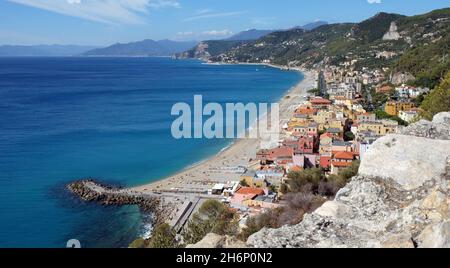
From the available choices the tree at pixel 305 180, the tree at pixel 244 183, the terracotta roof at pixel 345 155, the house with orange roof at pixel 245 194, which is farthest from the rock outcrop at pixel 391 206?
the terracotta roof at pixel 345 155

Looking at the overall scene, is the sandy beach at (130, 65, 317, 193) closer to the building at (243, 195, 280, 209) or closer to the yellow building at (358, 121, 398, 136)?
the building at (243, 195, 280, 209)

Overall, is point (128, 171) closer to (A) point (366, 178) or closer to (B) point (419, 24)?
(A) point (366, 178)

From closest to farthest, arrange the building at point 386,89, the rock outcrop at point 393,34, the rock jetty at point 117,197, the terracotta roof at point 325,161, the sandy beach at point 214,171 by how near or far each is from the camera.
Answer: the rock jetty at point 117,197 < the sandy beach at point 214,171 < the terracotta roof at point 325,161 < the building at point 386,89 < the rock outcrop at point 393,34

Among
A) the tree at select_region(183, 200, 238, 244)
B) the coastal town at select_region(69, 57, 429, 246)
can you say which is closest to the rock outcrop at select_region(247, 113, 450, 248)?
the coastal town at select_region(69, 57, 429, 246)

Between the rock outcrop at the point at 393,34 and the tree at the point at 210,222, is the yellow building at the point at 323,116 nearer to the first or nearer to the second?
the tree at the point at 210,222

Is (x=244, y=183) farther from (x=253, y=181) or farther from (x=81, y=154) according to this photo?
(x=81, y=154)

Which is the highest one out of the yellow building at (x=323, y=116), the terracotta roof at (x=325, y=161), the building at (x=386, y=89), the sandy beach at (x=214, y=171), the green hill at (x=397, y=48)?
the green hill at (x=397, y=48)

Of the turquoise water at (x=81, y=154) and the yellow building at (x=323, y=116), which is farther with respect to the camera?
the yellow building at (x=323, y=116)
